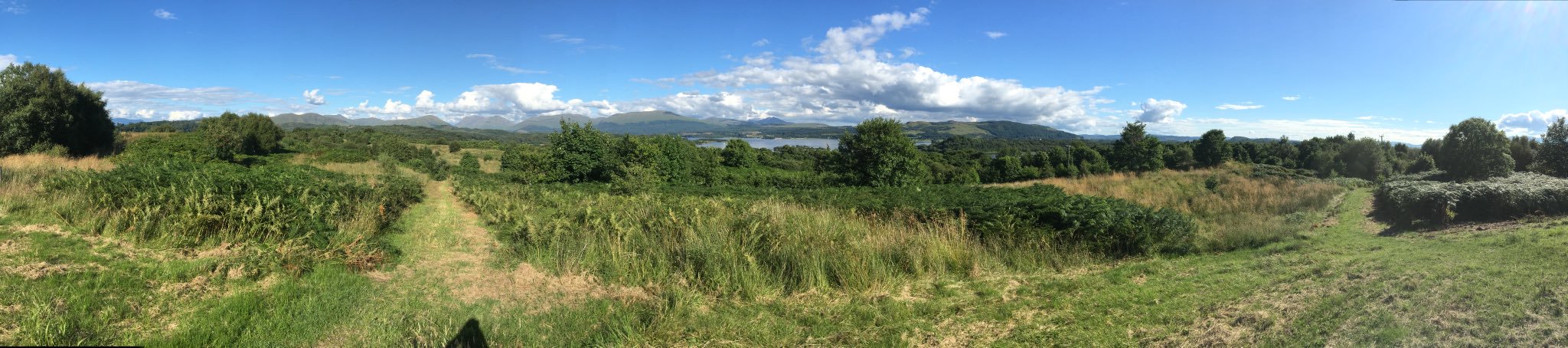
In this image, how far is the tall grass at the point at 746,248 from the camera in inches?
228

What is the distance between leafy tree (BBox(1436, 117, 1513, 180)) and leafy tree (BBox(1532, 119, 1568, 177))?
0.48m

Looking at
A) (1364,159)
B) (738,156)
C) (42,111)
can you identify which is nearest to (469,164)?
(42,111)

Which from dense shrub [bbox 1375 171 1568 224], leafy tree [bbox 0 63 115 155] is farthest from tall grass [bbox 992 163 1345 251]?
leafy tree [bbox 0 63 115 155]

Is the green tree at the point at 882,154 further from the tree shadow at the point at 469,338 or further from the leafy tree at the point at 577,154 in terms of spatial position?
the tree shadow at the point at 469,338

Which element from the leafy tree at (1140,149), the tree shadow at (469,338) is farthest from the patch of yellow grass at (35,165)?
the leafy tree at (1140,149)

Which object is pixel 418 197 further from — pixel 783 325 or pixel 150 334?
pixel 783 325

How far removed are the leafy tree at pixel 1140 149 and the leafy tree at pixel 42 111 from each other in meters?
60.6

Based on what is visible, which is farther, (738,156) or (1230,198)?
(738,156)

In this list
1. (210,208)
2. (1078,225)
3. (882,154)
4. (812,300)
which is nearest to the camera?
(812,300)

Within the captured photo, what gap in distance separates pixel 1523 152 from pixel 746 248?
19985 millimetres

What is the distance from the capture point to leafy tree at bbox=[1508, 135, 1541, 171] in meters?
12.0

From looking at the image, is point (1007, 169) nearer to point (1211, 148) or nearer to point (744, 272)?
point (1211, 148)

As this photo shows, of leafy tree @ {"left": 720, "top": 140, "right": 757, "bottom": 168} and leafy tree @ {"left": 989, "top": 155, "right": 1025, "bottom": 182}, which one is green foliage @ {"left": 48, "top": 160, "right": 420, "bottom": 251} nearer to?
leafy tree @ {"left": 989, "top": 155, "right": 1025, "bottom": 182}

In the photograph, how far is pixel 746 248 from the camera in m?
6.34
